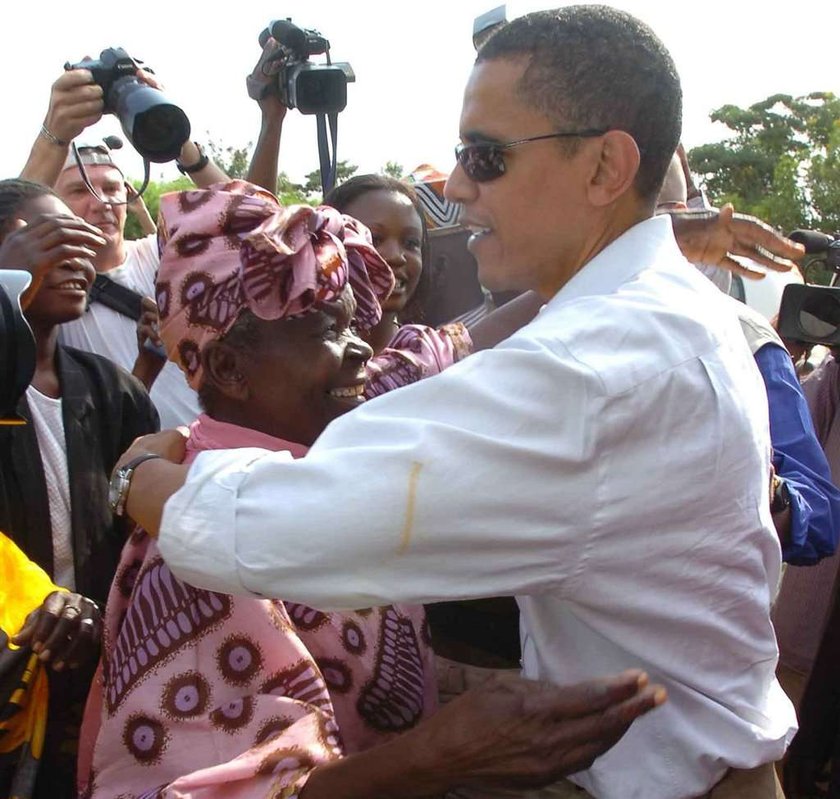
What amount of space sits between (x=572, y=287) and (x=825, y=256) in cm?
221

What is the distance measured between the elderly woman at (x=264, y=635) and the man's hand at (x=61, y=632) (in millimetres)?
139

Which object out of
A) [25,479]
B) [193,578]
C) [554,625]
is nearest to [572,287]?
[554,625]

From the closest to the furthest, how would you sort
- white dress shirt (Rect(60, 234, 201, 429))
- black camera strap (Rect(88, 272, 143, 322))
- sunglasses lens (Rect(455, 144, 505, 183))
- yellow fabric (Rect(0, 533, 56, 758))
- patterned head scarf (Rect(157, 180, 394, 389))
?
sunglasses lens (Rect(455, 144, 505, 183)) → patterned head scarf (Rect(157, 180, 394, 389)) → yellow fabric (Rect(0, 533, 56, 758)) → white dress shirt (Rect(60, 234, 201, 429)) → black camera strap (Rect(88, 272, 143, 322))

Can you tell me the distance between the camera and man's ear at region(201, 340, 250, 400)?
75.5 inches

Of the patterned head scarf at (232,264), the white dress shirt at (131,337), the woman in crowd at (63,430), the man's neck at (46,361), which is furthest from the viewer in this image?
the white dress shirt at (131,337)

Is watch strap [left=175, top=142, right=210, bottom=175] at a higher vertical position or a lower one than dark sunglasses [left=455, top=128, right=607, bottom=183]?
lower

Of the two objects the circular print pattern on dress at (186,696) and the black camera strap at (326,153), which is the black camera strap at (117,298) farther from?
the circular print pattern on dress at (186,696)

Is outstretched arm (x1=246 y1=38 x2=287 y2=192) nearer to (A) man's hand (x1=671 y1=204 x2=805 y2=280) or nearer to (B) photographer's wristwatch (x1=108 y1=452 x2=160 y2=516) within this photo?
(A) man's hand (x1=671 y1=204 x2=805 y2=280)

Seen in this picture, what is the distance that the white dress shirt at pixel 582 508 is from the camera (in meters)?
1.27

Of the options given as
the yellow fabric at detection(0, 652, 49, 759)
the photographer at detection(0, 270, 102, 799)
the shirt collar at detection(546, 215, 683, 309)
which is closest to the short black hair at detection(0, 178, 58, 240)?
the photographer at detection(0, 270, 102, 799)

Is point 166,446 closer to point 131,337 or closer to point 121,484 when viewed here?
point 121,484

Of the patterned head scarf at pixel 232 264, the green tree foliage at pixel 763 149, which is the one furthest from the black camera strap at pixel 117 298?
the green tree foliage at pixel 763 149

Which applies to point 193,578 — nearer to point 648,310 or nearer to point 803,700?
point 648,310

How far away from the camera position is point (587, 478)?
1.29 meters
